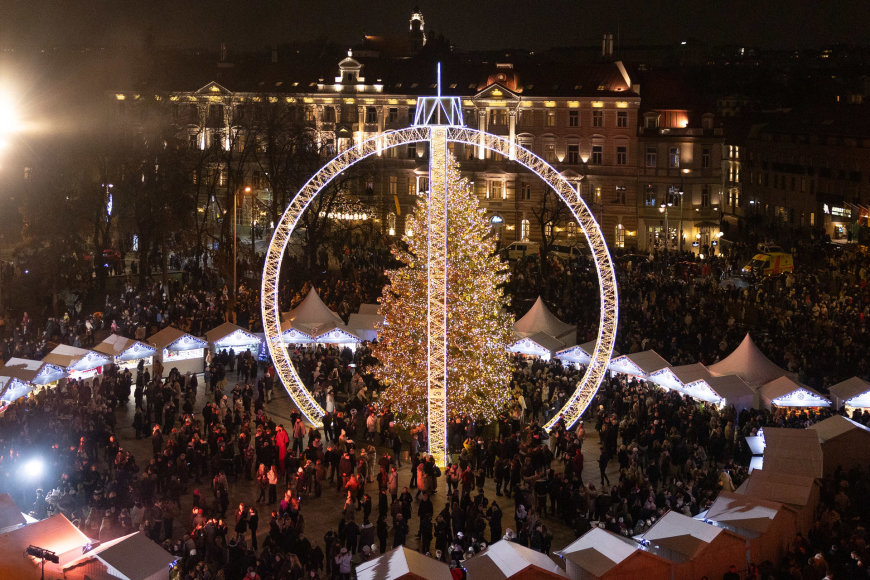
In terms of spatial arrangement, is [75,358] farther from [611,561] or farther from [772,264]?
[772,264]

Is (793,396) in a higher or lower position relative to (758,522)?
higher

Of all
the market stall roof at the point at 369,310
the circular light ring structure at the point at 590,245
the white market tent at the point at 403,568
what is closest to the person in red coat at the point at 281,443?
the circular light ring structure at the point at 590,245

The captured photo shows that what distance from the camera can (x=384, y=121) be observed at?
62.6 m

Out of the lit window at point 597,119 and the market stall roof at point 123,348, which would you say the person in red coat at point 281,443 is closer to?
the market stall roof at point 123,348

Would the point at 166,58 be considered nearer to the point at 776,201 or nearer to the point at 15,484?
the point at 776,201

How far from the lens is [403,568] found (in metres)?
14.7

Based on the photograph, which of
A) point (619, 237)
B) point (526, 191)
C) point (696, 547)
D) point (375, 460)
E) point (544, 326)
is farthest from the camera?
point (526, 191)

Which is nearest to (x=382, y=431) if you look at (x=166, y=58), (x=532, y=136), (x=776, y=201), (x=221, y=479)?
(x=221, y=479)


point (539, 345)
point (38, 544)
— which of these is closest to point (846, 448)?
point (539, 345)

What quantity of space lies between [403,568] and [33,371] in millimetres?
15101

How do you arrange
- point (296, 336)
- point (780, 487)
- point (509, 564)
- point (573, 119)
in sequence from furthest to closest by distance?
point (573, 119)
point (296, 336)
point (780, 487)
point (509, 564)

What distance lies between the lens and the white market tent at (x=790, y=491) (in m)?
17.6

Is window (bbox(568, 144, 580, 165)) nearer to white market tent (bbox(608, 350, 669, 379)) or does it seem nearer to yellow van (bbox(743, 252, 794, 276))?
yellow van (bbox(743, 252, 794, 276))

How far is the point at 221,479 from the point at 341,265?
28023mm
